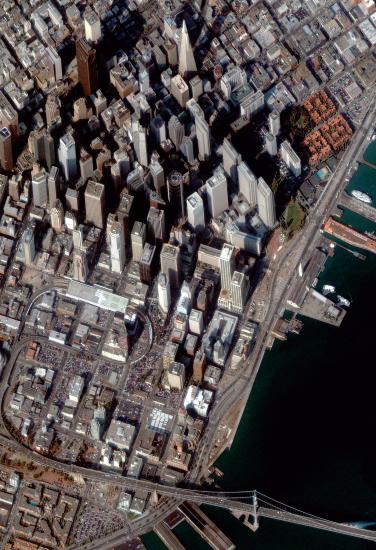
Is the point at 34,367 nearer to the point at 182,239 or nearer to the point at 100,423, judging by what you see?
the point at 100,423

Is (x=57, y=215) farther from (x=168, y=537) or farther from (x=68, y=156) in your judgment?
(x=168, y=537)

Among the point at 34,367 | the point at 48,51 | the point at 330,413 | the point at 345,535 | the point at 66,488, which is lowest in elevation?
the point at 345,535

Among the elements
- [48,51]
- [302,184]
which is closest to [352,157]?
[302,184]

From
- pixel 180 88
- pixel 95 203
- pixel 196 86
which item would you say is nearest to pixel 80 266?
pixel 95 203

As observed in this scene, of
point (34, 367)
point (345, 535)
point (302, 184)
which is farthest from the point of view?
point (302, 184)

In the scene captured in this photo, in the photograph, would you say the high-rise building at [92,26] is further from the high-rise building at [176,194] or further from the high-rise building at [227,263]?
the high-rise building at [227,263]

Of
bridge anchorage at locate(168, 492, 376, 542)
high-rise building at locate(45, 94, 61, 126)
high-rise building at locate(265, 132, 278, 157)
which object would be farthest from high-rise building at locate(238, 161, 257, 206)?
bridge anchorage at locate(168, 492, 376, 542)

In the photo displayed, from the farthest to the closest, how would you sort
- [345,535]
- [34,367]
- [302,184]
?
[302,184] < [34,367] < [345,535]
